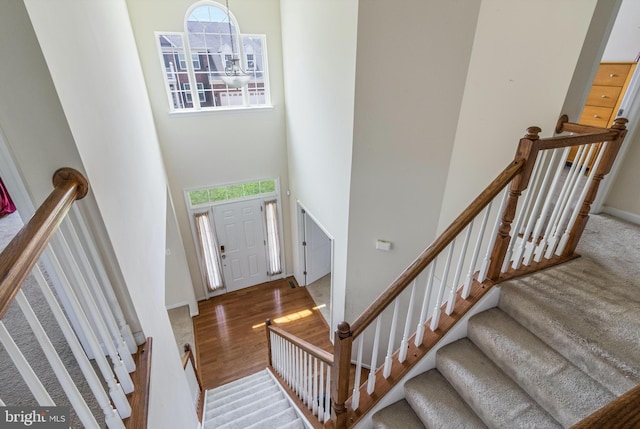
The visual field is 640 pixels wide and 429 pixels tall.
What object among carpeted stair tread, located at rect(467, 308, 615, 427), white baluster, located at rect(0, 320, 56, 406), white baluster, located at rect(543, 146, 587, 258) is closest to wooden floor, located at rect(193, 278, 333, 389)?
carpeted stair tread, located at rect(467, 308, 615, 427)

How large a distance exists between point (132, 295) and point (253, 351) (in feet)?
12.9

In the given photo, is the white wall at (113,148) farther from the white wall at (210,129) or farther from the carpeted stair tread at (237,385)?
the white wall at (210,129)

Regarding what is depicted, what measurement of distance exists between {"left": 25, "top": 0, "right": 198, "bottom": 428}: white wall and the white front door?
10.1 ft

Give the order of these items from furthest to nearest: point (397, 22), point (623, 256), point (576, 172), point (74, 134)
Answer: point (397, 22), point (623, 256), point (576, 172), point (74, 134)

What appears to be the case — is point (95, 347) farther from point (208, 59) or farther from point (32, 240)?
point (208, 59)

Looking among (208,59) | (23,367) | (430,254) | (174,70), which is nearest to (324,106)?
(208,59)

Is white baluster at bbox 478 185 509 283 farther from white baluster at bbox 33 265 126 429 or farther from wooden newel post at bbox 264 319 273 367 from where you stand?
wooden newel post at bbox 264 319 273 367

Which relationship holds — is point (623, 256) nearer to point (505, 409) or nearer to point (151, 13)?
point (505, 409)

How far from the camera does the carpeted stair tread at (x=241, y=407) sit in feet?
10.6

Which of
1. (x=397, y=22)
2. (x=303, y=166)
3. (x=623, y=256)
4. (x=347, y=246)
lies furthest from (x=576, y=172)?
(x=303, y=166)

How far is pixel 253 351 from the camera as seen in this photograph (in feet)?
16.5

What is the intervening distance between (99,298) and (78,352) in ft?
1.09

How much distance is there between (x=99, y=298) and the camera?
1.28 m

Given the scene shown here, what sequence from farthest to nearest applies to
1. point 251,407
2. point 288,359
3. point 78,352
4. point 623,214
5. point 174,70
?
point 174,70 < point 288,359 < point 251,407 < point 623,214 < point 78,352
